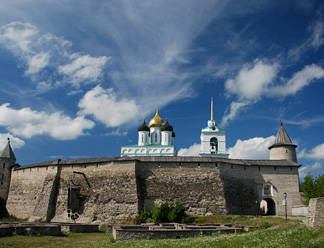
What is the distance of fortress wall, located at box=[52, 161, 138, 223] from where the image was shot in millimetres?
22406

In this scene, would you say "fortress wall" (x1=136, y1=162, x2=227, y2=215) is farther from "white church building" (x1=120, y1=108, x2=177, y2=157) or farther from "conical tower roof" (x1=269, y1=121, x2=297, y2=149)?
"white church building" (x1=120, y1=108, x2=177, y2=157)

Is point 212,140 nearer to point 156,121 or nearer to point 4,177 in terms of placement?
point 156,121

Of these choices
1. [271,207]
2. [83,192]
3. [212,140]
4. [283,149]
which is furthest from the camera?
[212,140]

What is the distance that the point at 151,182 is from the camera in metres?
23.5

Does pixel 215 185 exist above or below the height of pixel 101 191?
above

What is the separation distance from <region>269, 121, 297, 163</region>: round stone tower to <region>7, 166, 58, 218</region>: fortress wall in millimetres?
19319

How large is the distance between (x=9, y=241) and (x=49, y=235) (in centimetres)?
246

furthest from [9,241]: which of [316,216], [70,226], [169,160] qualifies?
[169,160]

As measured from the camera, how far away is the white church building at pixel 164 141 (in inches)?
1583

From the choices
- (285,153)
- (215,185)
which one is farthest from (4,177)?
(285,153)

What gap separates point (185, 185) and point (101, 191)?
6.40 m

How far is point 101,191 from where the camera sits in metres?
23.5

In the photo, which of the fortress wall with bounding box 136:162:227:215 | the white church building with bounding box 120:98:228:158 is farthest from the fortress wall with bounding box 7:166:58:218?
the white church building with bounding box 120:98:228:158

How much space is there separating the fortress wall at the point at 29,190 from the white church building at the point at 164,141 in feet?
46.6
